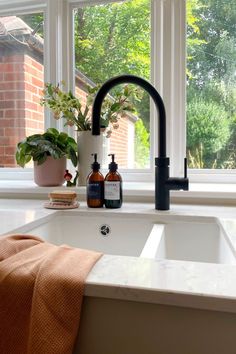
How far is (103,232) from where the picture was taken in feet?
3.52

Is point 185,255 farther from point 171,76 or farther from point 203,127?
point 171,76

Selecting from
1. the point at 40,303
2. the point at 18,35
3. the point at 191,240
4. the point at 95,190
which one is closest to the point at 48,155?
Answer: the point at 95,190

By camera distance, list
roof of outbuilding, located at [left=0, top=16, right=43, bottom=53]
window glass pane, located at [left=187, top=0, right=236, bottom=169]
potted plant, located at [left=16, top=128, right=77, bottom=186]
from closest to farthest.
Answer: potted plant, located at [left=16, top=128, right=77, bottom=186], window glass pane, located at [left=187, top=0, right=236, bottom=169], roof of outbuilding, located at [left=0, top=16, right=43, bottom=53]

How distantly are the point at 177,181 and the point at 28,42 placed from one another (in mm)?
1259

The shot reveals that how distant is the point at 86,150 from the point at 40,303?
934mm

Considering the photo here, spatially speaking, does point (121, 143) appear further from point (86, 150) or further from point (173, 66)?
point (173, 66)

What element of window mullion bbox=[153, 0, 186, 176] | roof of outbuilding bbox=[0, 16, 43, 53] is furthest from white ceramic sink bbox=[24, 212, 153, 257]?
roof of outbuilding bbox=[0, 16, 43, 53]

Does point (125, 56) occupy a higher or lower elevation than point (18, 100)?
higher

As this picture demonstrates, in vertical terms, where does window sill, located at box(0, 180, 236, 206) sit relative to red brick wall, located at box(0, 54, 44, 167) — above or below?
below

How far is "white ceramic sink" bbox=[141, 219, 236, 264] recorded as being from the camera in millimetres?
954

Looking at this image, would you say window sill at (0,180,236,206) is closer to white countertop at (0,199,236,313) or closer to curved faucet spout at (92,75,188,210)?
curved faucet spout at (92,75,188,210)

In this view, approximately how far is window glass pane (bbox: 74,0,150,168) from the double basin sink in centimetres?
60

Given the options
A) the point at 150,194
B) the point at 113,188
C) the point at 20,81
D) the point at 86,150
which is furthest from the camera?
the point at 20,81

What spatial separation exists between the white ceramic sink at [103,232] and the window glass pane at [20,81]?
83 centimetres
